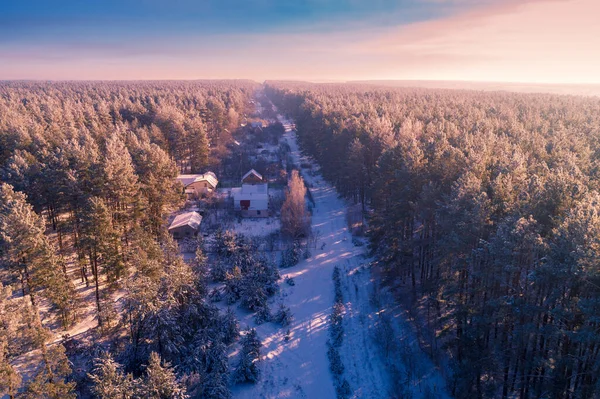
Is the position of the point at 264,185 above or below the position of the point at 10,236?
below

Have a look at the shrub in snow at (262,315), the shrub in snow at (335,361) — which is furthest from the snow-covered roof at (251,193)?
the shrub in snow at (335,361)

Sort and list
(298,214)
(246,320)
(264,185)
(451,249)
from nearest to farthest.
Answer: (451,249) → (246,320) → (298,214) → (264,185)

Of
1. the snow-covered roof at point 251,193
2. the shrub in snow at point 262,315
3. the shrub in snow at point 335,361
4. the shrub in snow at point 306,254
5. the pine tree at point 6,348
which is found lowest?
the shrub in snow at point 335,361

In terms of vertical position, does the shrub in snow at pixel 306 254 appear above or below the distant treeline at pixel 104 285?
below

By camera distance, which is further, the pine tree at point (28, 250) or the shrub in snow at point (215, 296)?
the shrub in snow at point (215, 296)

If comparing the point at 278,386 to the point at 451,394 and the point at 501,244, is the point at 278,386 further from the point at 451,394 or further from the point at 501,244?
the point at 501,244

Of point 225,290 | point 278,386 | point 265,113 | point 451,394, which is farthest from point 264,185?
point 265,113

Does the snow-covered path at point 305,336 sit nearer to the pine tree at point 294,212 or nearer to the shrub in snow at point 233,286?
the shrub in snow at point 233,286
